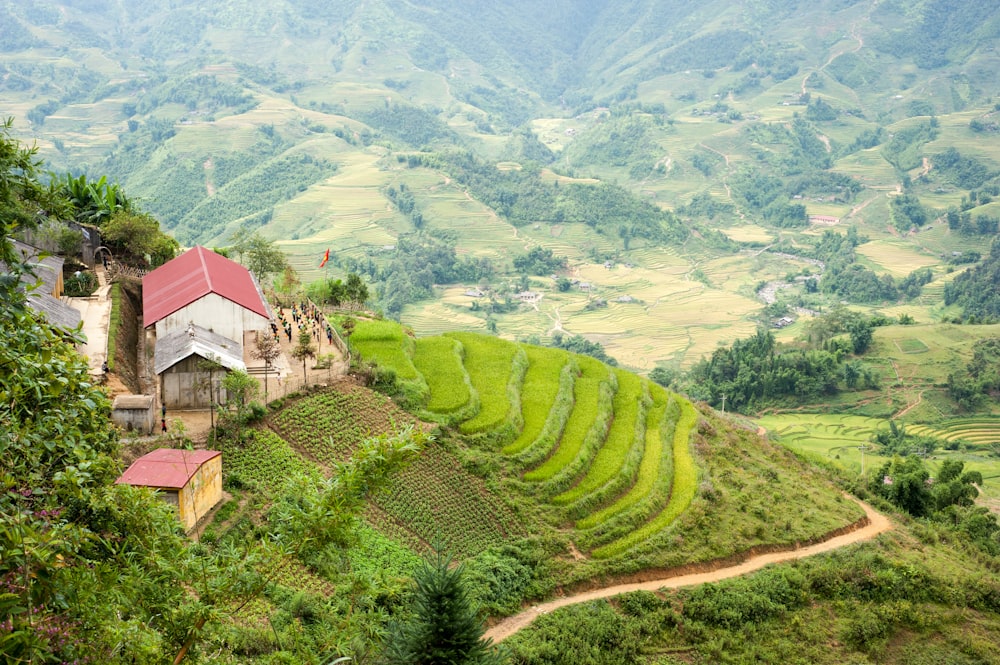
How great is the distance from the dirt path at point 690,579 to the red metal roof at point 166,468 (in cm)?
677

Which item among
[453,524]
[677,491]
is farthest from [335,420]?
[677,491]

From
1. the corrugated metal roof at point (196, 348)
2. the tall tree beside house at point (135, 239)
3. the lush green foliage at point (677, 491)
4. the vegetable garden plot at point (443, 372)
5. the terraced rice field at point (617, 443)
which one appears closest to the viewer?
the corrugated metal roof at point (196, 348)

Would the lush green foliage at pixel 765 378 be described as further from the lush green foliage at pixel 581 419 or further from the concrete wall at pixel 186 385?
the concrete wall at pixel 186 385

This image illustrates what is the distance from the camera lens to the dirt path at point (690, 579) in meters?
16.6

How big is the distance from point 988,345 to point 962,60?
356 feet

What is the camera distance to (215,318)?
21.6 meters

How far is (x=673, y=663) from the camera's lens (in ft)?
52.5

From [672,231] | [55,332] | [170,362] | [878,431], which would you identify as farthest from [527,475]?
[672,231]

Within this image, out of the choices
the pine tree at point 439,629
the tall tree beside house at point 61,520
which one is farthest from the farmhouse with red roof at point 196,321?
the tall tree beside house at point 61,520

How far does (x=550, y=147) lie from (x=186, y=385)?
116 meters

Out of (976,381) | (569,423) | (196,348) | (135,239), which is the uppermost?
(135,239)

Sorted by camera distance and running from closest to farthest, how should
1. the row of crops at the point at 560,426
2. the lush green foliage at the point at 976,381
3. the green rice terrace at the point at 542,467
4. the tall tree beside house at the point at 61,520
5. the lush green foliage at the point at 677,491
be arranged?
the tall tree beside house at the point at 61,520, the green rice terrace at the point at 542,467, the lush green foliage at the point at 677,491, the row of crops at the point at 560,426, the lush green foliage at the point at 976,381

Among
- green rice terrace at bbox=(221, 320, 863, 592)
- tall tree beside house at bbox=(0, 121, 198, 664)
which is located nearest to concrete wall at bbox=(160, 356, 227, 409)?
green rice terrace at bbox=(221, 320, 863, 592)

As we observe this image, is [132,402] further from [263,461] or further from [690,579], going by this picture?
[690,579]
